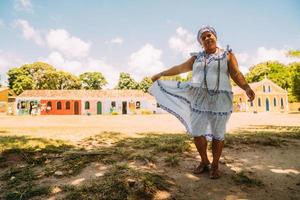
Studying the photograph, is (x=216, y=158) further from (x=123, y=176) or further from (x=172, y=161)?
(x=123, y=176)

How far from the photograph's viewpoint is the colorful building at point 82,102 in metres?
42.0

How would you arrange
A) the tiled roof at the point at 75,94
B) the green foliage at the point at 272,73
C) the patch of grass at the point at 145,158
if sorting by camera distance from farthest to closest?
the green foliage at the point at 272,73 < the tiled roof at the point at 75,94 < the patch of grass at the point at 145,158

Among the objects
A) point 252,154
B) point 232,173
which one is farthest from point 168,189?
point 252,154

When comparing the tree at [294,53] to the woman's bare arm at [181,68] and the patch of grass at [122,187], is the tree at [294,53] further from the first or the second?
the patch of grass at [122,187]

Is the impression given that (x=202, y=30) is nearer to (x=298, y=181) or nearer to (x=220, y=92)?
(x=220, y=92)

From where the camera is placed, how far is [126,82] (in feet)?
227

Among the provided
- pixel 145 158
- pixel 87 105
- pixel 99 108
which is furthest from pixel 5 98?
pixel 145 158

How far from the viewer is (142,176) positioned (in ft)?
10.6

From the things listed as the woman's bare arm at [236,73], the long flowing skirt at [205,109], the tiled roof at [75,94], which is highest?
the tiled roof at [75,94]

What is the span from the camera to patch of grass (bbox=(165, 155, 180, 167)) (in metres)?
3.97

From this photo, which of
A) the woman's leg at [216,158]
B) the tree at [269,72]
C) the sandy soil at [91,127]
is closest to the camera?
the woman's leg at [216,158]

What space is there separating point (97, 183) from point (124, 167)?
2.16 feet

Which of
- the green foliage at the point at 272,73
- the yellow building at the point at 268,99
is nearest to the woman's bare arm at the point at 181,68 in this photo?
the yellow building at the point at 268,99

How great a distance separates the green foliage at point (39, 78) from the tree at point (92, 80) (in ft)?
24.0
